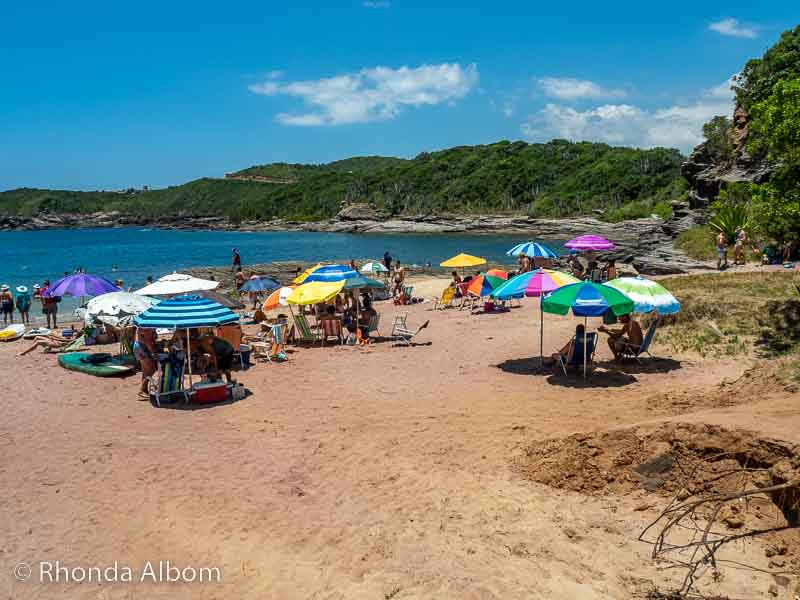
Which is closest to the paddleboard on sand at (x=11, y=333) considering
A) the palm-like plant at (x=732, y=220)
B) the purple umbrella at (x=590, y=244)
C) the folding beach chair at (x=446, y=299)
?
the folding beach chair at (x=446, y=299)

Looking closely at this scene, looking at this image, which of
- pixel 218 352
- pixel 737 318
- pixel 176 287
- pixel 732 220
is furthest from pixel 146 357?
pixel 732 220

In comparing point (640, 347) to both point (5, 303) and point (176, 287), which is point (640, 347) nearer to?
point (176, 287)

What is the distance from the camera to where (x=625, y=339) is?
1209 centimetres

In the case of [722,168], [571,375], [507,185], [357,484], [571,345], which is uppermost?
[507,185]

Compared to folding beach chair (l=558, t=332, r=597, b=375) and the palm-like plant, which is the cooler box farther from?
the palm-like plant

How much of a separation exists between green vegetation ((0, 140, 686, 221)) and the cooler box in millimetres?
67233

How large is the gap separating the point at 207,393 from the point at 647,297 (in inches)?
308

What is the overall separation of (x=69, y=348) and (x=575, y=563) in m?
14.1

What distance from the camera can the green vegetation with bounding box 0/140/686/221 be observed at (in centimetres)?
9706

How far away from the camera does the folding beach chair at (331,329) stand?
15914 millimetres

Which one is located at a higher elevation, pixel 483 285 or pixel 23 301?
pixel 483 285

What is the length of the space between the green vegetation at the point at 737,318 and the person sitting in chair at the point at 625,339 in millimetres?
1266

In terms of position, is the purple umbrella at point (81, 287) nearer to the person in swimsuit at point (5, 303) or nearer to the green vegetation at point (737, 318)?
the person in swimsuit at point (5, 303)

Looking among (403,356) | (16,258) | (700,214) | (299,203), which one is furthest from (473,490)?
(299,203)
